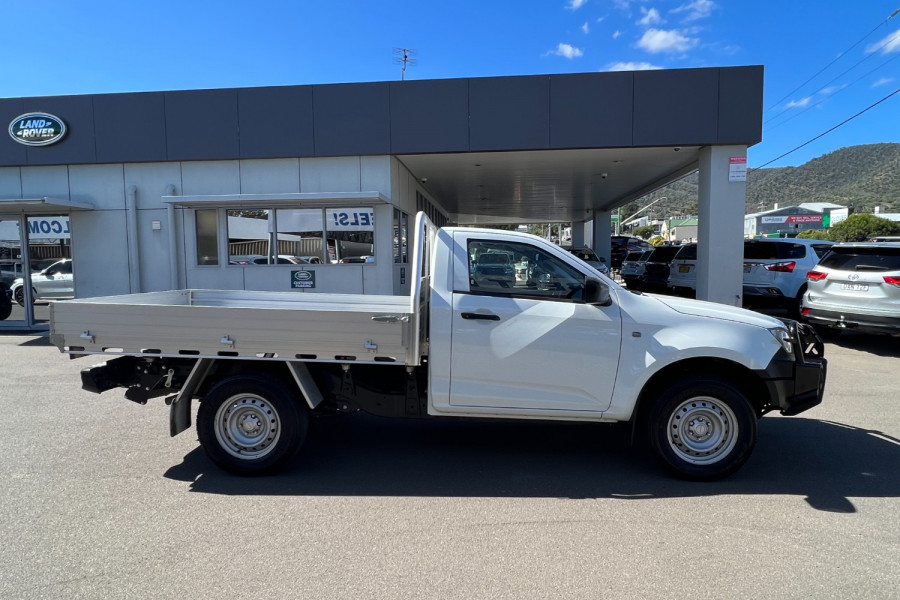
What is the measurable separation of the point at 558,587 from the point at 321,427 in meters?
3.35

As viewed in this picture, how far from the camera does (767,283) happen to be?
12.2 metres

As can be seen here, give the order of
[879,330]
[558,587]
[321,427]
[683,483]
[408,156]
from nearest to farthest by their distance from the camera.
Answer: [558,587] → [683,483] → [321,427] → [879,330] → [408,156]

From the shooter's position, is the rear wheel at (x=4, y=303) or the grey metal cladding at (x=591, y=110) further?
the rear wheel at (x=4, y=303)

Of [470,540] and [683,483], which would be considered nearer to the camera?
[470,540]

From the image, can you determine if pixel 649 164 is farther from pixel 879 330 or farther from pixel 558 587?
pixel 558 587

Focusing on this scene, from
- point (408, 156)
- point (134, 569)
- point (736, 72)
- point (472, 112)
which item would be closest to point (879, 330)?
point (736, 72)

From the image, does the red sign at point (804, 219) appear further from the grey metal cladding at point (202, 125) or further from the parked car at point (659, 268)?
the grey metal cladding at point (202, 125)

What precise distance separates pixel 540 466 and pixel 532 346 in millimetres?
1121

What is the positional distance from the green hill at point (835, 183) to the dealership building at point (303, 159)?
3270 inches

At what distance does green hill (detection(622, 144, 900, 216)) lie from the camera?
10131cm

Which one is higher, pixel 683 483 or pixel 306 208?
pixel 306 208

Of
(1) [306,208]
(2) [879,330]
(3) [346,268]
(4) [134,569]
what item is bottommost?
(4) [134,569]

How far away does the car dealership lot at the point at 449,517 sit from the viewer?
3014 mm

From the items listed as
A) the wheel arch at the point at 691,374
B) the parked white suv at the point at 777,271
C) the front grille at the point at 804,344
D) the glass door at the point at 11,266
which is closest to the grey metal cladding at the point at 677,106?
the parked white suv at the point at 777,271
